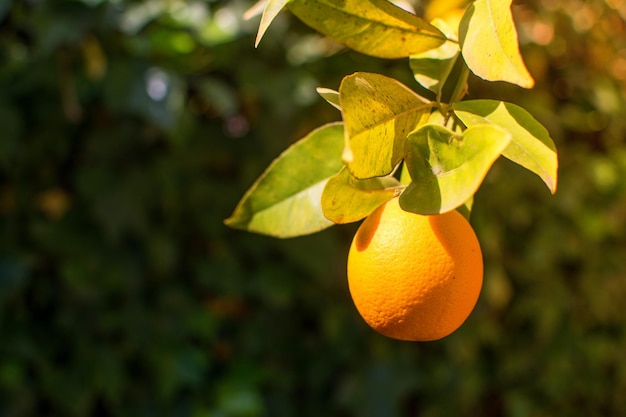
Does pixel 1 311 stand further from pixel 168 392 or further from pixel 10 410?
→ pixel 168 392

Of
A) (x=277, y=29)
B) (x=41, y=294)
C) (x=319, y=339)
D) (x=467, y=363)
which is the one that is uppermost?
(x=277, y=29)

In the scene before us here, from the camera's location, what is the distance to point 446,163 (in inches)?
14.3

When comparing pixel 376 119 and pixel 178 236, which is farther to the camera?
pixel 178 236

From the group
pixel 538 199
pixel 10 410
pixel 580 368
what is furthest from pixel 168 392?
pixel 580 368

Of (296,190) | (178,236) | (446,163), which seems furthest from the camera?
(178,236)

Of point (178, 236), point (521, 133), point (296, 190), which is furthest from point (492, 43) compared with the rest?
point (178, 236)

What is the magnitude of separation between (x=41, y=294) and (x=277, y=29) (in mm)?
763

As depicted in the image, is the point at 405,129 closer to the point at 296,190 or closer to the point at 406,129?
the point at 406,129

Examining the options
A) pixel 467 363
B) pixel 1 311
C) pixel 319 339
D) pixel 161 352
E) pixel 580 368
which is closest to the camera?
pixel 1 311

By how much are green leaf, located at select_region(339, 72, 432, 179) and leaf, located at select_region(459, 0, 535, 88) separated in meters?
0.04

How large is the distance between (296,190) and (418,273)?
0.39ft

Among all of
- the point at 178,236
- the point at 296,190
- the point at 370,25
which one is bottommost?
the point at 178,236

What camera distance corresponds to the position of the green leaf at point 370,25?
40 cm

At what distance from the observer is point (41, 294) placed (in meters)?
1.43
